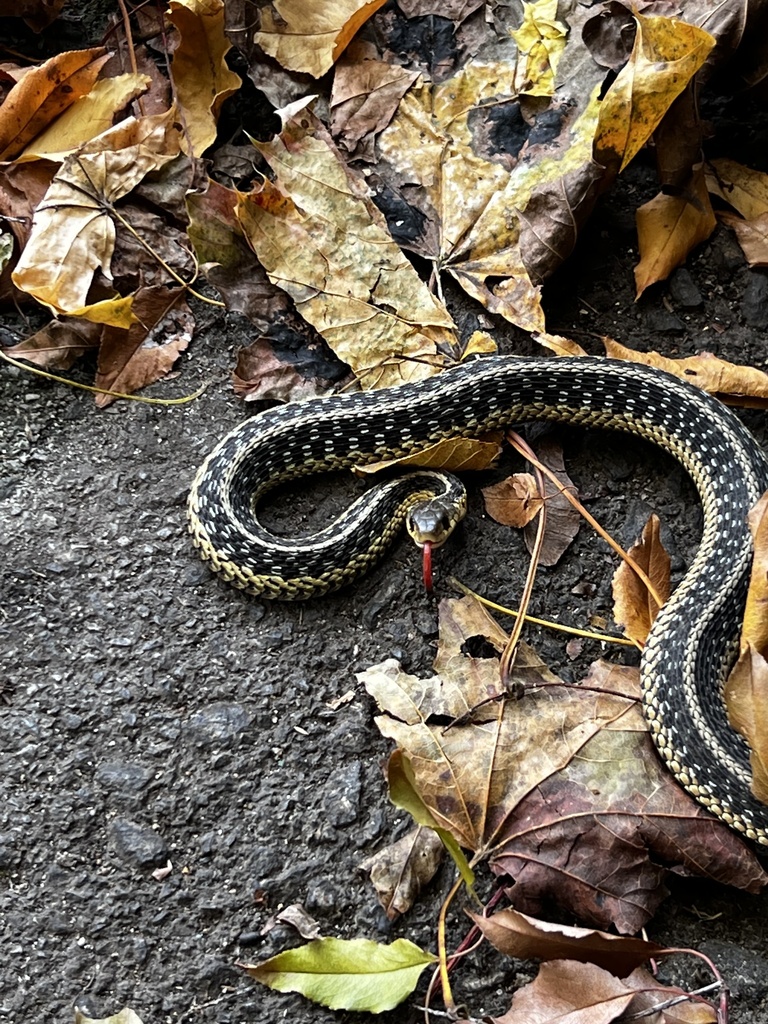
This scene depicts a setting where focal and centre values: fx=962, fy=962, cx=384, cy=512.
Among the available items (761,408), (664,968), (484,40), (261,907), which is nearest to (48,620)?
(261,907)

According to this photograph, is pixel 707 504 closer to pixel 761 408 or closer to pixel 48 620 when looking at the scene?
pixel 761 408

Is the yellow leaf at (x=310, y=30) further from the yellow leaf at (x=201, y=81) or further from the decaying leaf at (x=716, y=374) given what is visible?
the decaying leaf at (x=716, y=374)

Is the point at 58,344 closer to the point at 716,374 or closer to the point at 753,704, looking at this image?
the point at 716,374

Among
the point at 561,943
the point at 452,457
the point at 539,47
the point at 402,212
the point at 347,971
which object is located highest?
the point at 539,47

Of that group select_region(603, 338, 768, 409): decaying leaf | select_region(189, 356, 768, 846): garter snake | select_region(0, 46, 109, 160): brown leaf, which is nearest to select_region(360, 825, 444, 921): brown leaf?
select_region(189, 356, 768, 846): garter snake

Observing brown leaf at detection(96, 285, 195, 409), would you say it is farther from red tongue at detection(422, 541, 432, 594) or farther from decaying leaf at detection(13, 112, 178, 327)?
red tongue at detection(422, 541, 432, 594)

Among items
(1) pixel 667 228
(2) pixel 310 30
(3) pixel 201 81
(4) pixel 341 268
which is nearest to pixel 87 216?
(3) pixel 201 81
